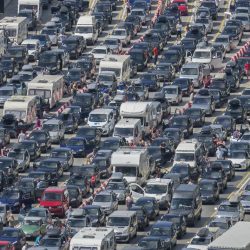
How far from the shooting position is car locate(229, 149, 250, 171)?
14975 centimetres

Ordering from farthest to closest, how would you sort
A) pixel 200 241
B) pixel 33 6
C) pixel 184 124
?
pixel 33 6 < pixel 184 124 < pixel 200 241

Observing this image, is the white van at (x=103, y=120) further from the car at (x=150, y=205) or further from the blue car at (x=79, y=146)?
the car at (x=150, y=205)

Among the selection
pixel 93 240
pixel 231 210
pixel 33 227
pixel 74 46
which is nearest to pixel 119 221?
pixel 33 227

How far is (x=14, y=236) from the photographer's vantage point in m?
131

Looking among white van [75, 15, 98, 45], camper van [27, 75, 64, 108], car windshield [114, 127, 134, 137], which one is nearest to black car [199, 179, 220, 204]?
car windshield [114, 127, 134, 137]

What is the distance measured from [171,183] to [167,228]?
423 inches

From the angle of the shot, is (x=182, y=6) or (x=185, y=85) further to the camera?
(x=182, y=6)

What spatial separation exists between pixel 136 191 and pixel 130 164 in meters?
2.66

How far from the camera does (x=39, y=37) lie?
18375 centimetres

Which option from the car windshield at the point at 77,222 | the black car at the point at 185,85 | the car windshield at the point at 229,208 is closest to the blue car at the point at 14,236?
the car windshield at the point at 77,222

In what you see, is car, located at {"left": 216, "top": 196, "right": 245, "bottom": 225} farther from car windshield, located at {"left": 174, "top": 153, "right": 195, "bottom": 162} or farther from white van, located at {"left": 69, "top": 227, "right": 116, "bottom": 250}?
car windshield, located at {"left": 174, "top": 153, "right": 195, "bottom": 162}

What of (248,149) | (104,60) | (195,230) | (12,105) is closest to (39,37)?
(104,60)

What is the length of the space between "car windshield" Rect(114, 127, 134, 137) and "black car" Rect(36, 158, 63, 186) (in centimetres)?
809

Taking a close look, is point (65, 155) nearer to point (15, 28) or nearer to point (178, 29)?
point (15, 28)
